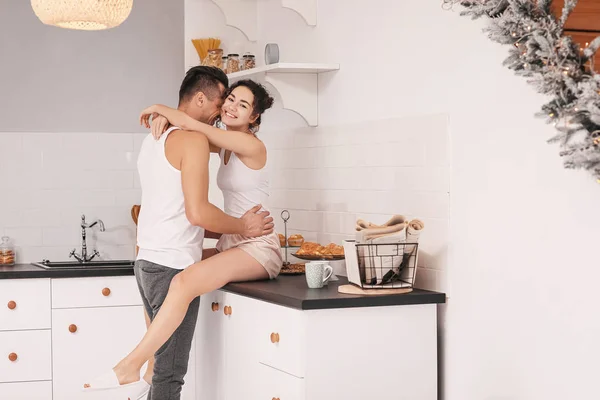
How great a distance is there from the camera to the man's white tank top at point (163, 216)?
133 inches

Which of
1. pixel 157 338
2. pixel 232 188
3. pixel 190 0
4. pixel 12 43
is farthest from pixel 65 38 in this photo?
pixel 157 338

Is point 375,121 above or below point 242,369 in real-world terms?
above

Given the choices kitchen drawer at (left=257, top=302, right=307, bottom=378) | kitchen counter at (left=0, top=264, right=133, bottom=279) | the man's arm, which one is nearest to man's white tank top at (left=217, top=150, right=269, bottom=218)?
the man's arm

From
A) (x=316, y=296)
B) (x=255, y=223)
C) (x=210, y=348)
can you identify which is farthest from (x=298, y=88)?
(x=316, y=296)

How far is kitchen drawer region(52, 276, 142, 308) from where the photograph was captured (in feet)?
14.2

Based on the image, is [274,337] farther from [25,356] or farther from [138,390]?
[25,356]

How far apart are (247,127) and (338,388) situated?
3.92ft

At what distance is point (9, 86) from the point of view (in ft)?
16.1

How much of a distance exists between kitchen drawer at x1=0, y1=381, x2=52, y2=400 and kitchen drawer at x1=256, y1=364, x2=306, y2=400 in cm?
148

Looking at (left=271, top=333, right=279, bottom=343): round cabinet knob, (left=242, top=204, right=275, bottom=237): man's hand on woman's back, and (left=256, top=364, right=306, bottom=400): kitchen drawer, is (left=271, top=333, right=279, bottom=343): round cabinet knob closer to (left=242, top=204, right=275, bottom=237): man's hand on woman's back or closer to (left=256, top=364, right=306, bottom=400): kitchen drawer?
(left=256, top=364, right=306, bottom=400): kitchen drawer

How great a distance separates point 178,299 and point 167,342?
0.23 metres

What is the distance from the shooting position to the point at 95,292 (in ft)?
14.4

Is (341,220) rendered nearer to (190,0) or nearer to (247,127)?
(247,127)

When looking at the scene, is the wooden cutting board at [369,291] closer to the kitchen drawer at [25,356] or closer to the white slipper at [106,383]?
the white slipper at [106,383]
